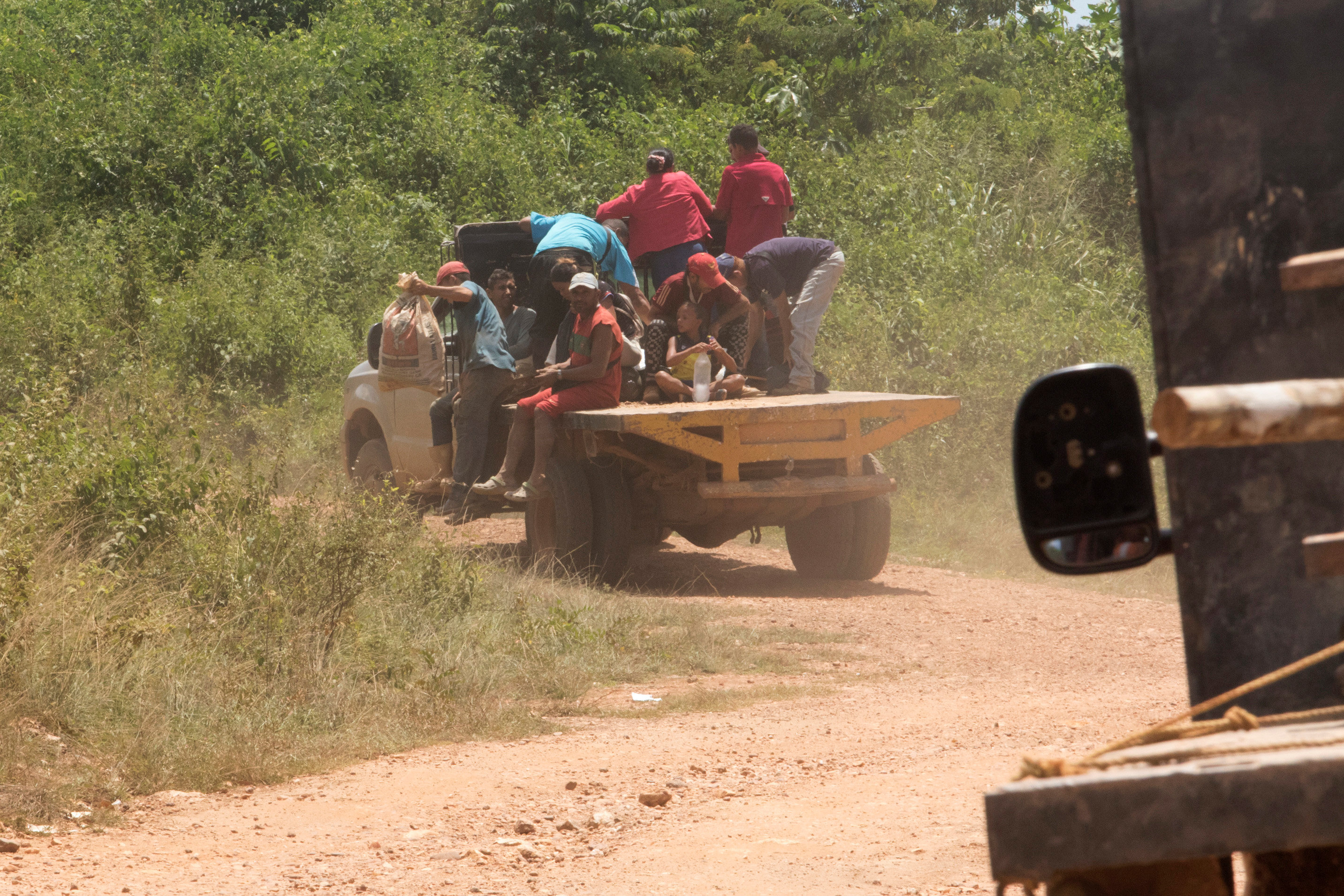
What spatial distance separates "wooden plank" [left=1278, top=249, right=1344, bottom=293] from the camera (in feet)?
5.70

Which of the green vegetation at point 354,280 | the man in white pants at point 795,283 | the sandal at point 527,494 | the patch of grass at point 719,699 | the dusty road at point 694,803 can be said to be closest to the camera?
the dusty road at point 694,803

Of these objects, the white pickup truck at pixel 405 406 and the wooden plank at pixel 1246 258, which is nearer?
the wooden plank at pixel 1246 258

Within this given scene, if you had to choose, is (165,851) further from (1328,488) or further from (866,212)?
(866,212)

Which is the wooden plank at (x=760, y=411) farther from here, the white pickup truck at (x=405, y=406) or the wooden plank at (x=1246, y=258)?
the wooden plank at (x=1246, y=258)

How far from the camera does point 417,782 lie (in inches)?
204

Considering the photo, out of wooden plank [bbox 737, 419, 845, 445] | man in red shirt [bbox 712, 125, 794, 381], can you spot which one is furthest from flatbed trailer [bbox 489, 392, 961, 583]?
man in red shirt [bbox 712, 125, 794, 381]

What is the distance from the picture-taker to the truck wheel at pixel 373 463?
37.2ft

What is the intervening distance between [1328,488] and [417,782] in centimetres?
390

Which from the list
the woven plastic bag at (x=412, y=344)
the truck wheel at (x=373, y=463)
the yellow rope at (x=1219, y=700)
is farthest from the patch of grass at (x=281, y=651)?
the yellow rope at (x=1219, y=700)

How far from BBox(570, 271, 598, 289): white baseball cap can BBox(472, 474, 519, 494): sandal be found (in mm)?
1418

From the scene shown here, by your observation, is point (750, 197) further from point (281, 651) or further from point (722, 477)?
point (281, 651)

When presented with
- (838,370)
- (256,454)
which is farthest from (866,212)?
(256,454)

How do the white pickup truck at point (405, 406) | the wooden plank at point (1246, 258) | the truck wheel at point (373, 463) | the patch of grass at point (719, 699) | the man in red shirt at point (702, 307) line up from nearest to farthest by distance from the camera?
the wooden plank at point (1246, 258), the patch of grass at point (719, 699), the man in red shirt at point (702, 307), the white pickup truck at point (405, 406), the truck wheel at point (373, 463)

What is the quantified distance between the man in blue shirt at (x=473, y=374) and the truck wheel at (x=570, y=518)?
62cm
